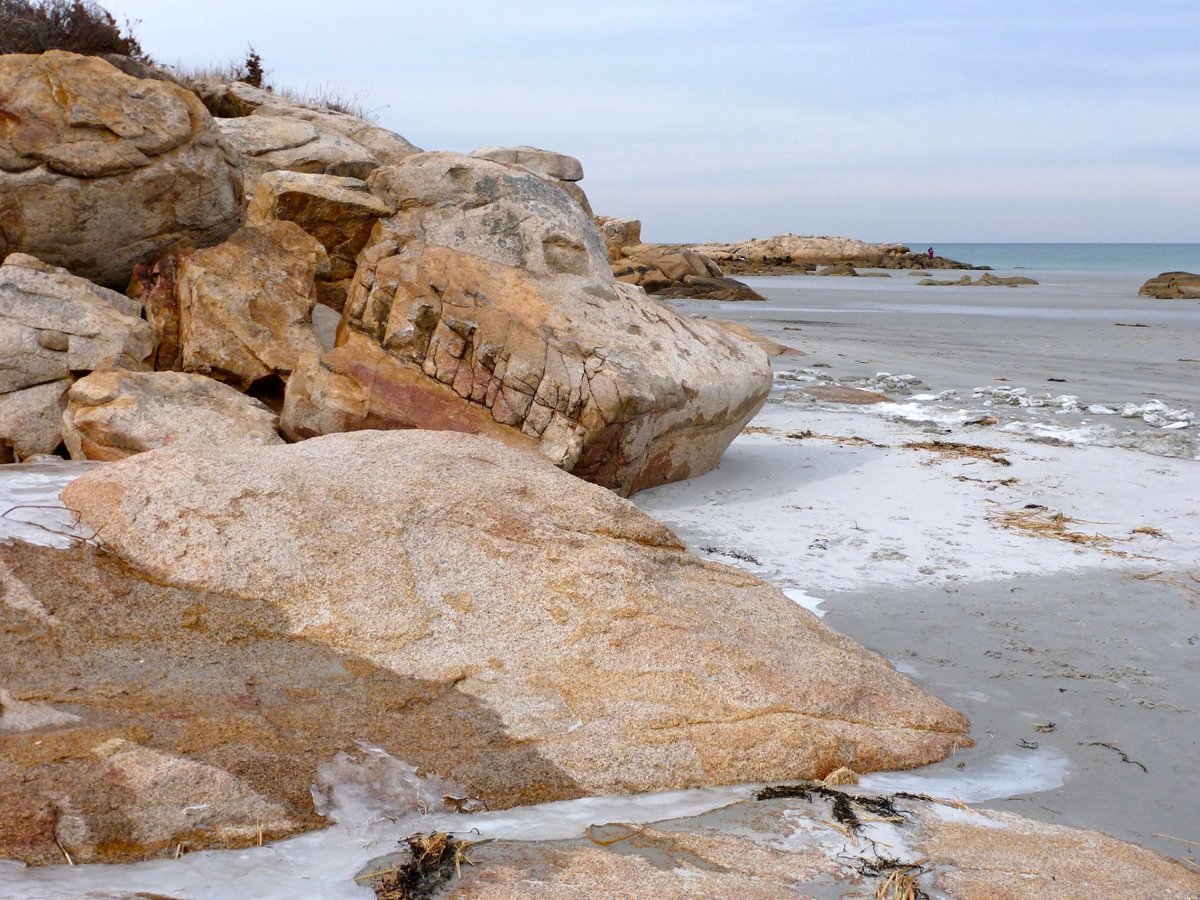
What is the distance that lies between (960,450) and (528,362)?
127 inches

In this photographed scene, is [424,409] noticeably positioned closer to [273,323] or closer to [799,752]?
[273,323]

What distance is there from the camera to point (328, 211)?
7.62m

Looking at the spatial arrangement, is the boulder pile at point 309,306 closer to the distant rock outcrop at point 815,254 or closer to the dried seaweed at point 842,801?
the dried seaweed at point 842,801

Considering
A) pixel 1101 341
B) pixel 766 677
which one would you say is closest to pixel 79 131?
pixel 766 677

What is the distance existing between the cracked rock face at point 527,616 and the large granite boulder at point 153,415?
173 cm

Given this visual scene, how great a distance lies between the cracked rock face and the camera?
3.10m

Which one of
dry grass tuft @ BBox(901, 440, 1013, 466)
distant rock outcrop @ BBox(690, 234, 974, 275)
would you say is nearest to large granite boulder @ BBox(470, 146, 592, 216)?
dry grass tuft @ BBox(901, 440, 1013, 466)

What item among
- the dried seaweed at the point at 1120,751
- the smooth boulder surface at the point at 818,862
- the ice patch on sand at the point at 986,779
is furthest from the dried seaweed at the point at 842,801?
the dried seaweed at the point at 1120,751

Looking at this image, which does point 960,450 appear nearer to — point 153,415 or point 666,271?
point 153,415

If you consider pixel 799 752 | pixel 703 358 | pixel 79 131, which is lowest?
pixel 799 752

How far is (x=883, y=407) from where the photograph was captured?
30.3 ft

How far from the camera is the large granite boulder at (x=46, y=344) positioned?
19.8 feet

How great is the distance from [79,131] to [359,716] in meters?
5.24

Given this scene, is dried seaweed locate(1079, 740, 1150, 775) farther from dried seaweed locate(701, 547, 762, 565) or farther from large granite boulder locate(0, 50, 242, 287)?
large granite boulder locate(0, 50, 242, 287)
